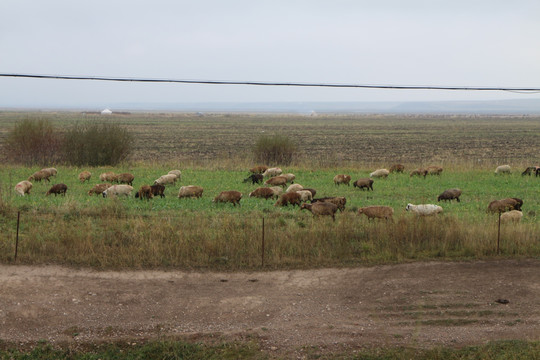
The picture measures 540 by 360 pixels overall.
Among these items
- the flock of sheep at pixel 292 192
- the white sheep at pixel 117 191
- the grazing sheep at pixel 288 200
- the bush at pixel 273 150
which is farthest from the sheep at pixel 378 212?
the bush at pixel 273 150

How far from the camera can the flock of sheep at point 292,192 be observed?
1717 cm

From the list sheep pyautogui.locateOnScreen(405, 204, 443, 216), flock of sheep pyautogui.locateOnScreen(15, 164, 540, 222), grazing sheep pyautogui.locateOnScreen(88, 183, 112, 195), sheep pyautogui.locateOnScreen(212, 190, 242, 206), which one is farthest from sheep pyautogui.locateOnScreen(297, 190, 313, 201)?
grazing sheep pyautogui.locateOnScreen(88, 183, 112, 195)

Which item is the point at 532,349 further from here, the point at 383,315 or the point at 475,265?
the point at 475,265

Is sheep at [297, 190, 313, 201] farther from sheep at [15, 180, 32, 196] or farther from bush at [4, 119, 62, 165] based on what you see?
bush at [4, 119, 62, 165]

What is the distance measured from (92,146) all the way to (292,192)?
18437 mm

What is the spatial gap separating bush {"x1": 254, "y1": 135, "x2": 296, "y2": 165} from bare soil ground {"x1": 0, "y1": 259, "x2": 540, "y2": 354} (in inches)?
1037

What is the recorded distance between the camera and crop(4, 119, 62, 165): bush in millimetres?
36250

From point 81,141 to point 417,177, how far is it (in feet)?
62.5

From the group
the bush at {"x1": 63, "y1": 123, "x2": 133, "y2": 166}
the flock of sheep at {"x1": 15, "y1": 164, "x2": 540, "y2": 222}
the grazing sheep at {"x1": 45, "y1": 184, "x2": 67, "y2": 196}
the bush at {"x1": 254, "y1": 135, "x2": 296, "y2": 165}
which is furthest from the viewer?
the bush at {"x1": 254, "y1": 135, "x2": 296, "y2": 165}

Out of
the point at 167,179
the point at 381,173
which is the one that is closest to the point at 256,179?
the point at 167,179

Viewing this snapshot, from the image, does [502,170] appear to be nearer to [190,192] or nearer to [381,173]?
[381,173]

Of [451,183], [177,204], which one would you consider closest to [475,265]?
[177,204]

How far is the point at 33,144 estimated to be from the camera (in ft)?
120

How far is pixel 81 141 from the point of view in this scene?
35125 millimetres
